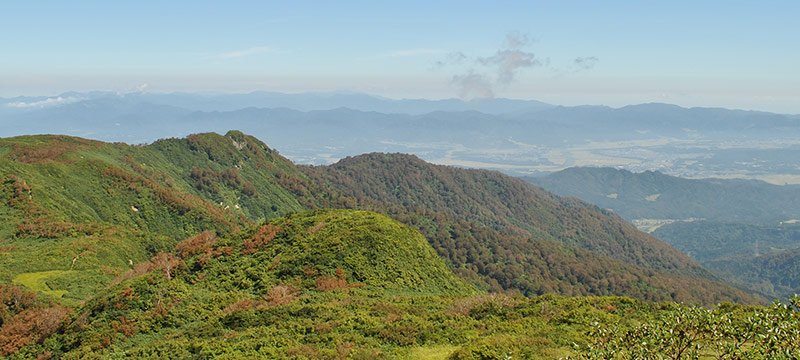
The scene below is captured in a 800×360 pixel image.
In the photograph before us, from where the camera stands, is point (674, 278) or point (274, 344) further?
point (674, 278)

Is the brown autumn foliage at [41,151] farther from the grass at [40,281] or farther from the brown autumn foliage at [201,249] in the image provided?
the brown autumn foliage at [201,249]

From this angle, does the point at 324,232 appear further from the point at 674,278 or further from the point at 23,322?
the point at 674,278

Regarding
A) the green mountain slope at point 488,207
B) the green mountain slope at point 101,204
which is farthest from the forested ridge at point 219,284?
the green mountain slope at point 488,207

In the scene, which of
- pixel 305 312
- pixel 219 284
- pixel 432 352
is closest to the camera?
pixel 432 352

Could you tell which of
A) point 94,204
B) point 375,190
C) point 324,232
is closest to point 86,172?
point 94,204

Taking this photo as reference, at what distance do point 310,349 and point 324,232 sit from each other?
2018cm

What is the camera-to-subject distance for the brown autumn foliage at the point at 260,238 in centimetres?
3709

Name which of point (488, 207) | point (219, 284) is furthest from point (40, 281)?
point (488, 207)

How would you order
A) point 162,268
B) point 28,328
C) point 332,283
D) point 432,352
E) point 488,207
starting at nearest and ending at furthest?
point 432,352 < point 28,328 < point 332,283 < point 162,268 < point 488,207

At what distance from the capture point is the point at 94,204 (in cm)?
5662

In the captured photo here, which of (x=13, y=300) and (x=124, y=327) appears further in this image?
(x=13, y=300)

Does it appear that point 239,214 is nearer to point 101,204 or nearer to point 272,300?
point 101,204

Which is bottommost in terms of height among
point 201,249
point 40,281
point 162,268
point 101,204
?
point 40,281

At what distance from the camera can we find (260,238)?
38.9m
